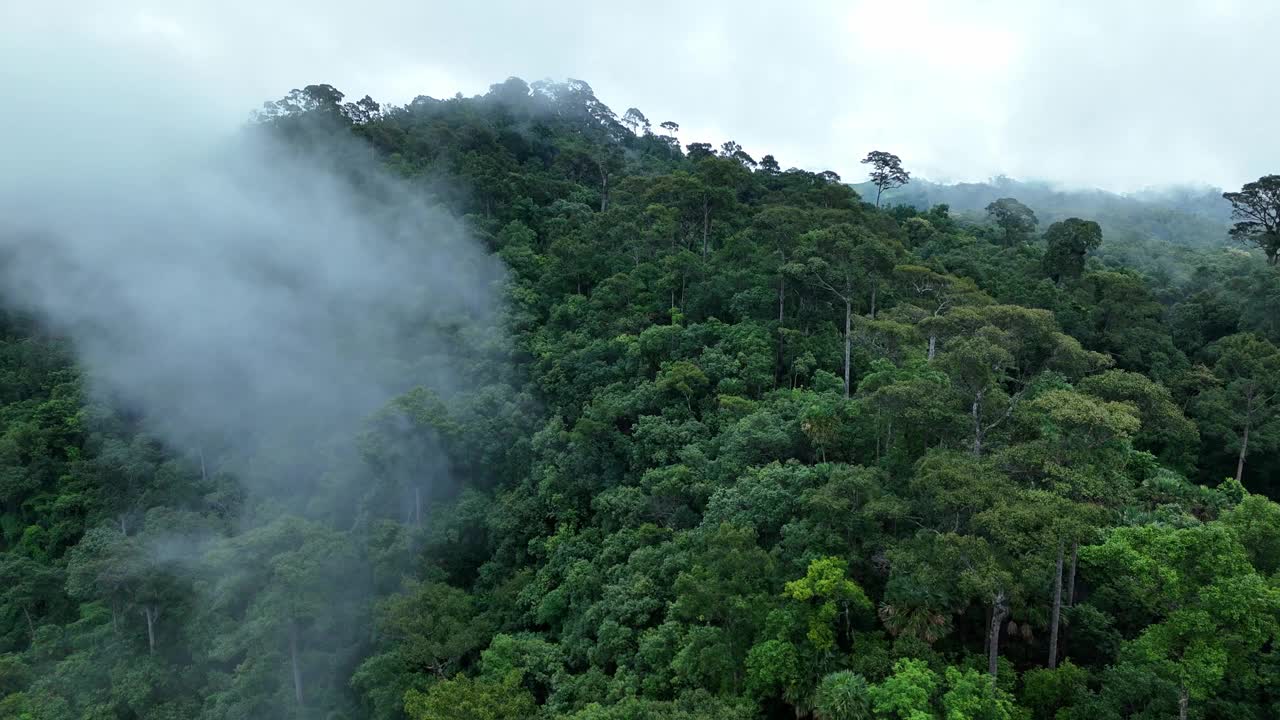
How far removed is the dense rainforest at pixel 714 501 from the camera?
508 inches

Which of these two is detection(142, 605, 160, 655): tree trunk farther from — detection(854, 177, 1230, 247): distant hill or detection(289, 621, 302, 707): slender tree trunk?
detection(854, 177, 1230, 247): distant hill

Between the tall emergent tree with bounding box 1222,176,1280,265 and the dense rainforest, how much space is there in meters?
4.38

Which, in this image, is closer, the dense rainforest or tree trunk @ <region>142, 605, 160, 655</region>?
the dense rainforest

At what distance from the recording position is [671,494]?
75.0 ft

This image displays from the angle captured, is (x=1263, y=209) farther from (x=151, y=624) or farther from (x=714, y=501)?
(x=151, y=624)

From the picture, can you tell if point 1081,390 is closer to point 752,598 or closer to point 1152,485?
point 1152,485

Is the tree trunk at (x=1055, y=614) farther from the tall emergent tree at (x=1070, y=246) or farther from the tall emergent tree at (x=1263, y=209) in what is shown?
the tall emergent tree at (x=1263, y=209)

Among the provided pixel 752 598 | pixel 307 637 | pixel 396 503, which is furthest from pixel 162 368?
pixel 752 598

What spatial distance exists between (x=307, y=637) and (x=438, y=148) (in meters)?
42.7

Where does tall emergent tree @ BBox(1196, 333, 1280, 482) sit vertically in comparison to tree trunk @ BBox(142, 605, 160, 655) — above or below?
above

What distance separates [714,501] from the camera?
A: 2020 centimetres

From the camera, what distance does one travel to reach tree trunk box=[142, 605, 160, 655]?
27.5 metres

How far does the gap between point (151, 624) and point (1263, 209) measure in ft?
198

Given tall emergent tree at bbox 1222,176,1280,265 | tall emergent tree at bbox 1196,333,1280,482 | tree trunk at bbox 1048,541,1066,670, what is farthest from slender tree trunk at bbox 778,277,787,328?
tall emergent tree at bbox 1222,176,1280,265
